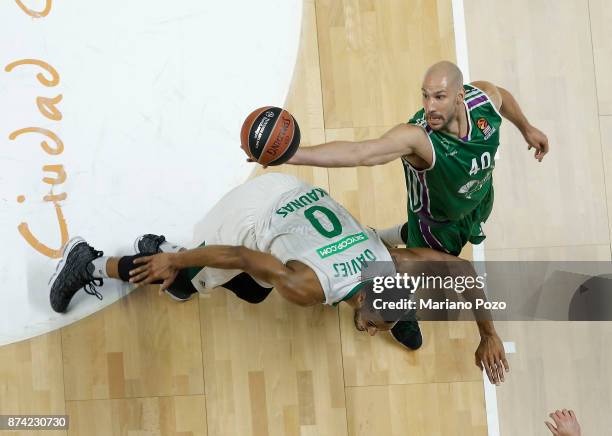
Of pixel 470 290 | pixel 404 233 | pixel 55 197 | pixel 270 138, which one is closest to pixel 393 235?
pixel 404 233

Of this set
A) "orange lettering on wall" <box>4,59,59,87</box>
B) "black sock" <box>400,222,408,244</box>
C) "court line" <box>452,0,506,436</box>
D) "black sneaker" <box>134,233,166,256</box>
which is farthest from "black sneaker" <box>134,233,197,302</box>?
"court line" <box>452,0,506,436</box>

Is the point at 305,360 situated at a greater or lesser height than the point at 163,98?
lesser

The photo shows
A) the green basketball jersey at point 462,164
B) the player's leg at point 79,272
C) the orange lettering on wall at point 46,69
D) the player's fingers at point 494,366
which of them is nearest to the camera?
the green basketball jersey at point 462,164

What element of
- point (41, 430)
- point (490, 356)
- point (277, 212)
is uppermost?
point (277, 212)

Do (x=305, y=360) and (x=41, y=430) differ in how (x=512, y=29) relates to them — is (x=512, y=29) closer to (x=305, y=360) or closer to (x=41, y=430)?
(x=305, y=360)

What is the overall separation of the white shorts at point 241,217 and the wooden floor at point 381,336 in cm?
42

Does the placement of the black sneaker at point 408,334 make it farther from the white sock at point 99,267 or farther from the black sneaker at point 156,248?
the white sock at point 99,267

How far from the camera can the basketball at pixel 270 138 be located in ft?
7.47

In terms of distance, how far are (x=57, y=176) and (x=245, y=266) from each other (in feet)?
4.01

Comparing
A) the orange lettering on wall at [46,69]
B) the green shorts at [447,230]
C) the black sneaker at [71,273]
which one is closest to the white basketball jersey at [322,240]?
the green shorts at [447,230]

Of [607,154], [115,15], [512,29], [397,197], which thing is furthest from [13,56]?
[607,154]

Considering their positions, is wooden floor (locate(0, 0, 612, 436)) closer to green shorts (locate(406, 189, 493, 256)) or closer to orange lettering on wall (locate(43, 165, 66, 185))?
green shorts (locate(406, 189, 493, 256))

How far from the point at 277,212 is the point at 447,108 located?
0.73m

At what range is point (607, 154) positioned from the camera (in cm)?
353
